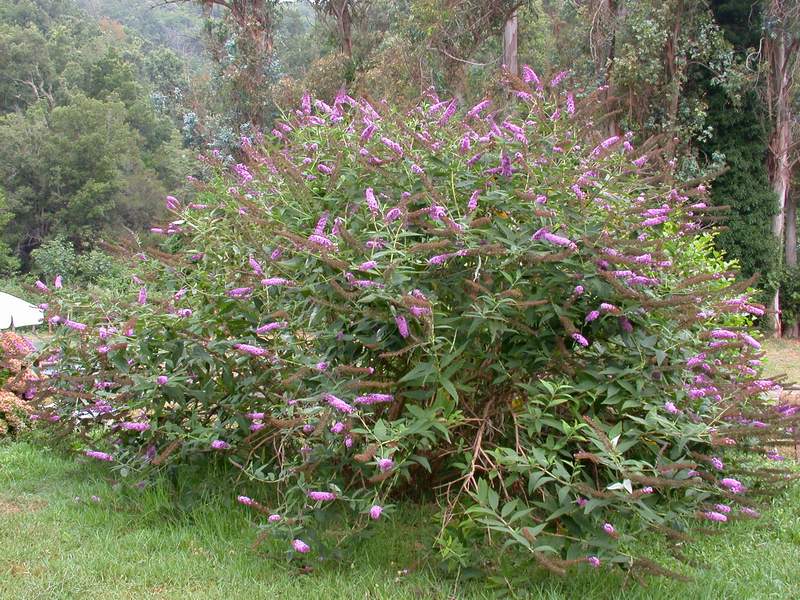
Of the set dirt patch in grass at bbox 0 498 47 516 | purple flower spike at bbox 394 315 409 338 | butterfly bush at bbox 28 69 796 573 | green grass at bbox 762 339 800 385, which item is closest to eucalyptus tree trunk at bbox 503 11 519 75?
green grass at bbox 762 339 800 385

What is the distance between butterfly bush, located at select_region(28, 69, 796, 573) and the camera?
2.92 m

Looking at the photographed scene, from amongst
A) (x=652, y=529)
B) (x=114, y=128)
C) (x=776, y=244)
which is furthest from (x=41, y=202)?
(x=652, y=529)

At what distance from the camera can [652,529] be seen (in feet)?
10.9

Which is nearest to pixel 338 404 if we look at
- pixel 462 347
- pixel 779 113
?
pixel 462 347

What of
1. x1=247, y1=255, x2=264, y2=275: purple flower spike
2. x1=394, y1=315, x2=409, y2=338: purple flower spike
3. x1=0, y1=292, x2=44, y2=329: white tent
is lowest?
x1=0, y1=292, x2=44, y2=329: white tent

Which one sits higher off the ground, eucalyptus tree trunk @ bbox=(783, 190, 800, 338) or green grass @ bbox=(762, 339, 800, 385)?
eucalyptus tree trunk @ bbox=(783, 190, 800, 338)

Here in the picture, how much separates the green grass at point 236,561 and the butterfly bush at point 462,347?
14cm

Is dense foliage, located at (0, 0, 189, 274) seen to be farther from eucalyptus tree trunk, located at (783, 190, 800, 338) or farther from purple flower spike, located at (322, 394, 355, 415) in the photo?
purple flower spike, located at (322, 394, 355, 415)

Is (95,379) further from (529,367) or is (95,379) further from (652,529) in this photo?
(652,529)

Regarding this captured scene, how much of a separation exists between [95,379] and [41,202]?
32066 millimetres

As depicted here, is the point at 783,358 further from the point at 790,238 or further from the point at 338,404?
the point at 338,404

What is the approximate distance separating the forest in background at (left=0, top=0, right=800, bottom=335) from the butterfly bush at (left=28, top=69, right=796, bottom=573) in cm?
94

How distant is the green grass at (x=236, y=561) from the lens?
3.04 meters

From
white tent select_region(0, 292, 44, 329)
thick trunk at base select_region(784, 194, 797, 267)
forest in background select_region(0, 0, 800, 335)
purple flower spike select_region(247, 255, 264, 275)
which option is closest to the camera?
purple flower spike select_region(247, 255, 264, 275)
